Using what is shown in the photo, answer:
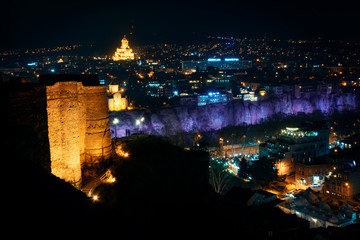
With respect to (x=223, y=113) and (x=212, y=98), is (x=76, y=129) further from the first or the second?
(x=223, y=113)

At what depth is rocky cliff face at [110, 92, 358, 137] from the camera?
30.2 meters

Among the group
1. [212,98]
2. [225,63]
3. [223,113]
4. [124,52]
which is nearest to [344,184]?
[223,113]

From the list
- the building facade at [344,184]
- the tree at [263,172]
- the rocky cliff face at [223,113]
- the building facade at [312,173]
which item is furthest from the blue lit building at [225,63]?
the building facade at [344,184]

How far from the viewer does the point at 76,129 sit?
7.70 meters

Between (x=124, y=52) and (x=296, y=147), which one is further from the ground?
(x=124, y=52)

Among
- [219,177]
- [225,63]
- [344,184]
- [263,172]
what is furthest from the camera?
[225,63]

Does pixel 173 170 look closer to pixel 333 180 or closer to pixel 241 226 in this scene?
pixel 241 226

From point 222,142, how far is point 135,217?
90.5 ft

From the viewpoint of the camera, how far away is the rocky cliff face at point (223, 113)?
3025 centimetres

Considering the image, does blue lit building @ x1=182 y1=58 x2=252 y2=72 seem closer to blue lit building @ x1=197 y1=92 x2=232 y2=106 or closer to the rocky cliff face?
the rocky cliff face

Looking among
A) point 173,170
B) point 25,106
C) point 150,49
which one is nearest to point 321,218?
point 173,170

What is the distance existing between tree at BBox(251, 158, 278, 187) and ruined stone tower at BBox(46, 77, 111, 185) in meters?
15.3

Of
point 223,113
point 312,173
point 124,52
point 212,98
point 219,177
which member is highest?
point 124,52

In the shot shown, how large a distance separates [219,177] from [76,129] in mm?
13782
